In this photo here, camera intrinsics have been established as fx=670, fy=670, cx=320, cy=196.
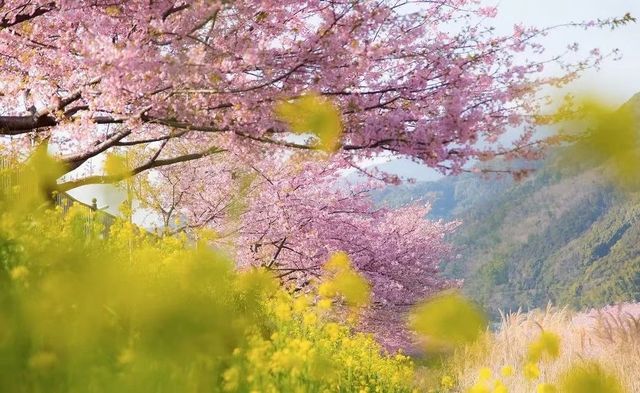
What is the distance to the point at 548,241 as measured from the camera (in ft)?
569

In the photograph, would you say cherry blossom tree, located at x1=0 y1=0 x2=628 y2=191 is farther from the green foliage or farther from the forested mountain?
the forested mountain

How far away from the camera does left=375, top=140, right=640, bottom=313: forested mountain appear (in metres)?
133

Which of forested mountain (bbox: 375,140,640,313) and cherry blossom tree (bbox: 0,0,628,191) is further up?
cherry blossom tree (bbox: 0,0,628,191)

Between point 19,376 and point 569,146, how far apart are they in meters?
5.32

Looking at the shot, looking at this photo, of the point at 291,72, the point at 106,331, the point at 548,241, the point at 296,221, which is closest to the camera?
the point at 106,331

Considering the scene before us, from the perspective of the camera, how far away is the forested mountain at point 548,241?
5246 inches

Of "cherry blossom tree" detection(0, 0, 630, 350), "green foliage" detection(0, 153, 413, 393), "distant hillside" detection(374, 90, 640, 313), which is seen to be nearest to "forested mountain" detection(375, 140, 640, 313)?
"distant hillside" detection(374, 90, 640, 313)

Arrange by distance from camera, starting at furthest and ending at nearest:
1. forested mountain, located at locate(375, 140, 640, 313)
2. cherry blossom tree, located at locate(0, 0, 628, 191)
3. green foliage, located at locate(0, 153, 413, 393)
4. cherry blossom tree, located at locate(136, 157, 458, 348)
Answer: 1. forested mountain, located at locate(375, 140, 640, 313)
2. cherry blossom tree, located at locate(136, 157, 458, 348)
3. cherry blossom tree, located at locate(0, 0, 628, 191)
4. green foliage, located at locate(0, 153, 413, 393)

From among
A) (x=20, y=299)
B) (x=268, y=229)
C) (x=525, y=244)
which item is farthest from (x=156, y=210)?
(x=525, y=244)

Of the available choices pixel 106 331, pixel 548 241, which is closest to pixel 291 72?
pixel 106 331

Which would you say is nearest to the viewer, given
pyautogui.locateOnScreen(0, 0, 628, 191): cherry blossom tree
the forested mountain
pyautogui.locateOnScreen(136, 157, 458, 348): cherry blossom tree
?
pyautogui.locateOnScreen(0, 0, 628, 191): cherry blossom tree

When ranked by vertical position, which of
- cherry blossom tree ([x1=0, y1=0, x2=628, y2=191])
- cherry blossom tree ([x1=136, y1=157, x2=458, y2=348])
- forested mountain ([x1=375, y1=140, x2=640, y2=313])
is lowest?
forested mountain ([x1=375, y1=140, x2=640, y2=313])

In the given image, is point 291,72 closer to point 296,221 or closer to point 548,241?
point 296,221

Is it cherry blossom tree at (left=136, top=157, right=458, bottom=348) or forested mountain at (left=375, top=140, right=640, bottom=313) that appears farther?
forested mountain at (left=375, top=140, right=640, bottom=313)
